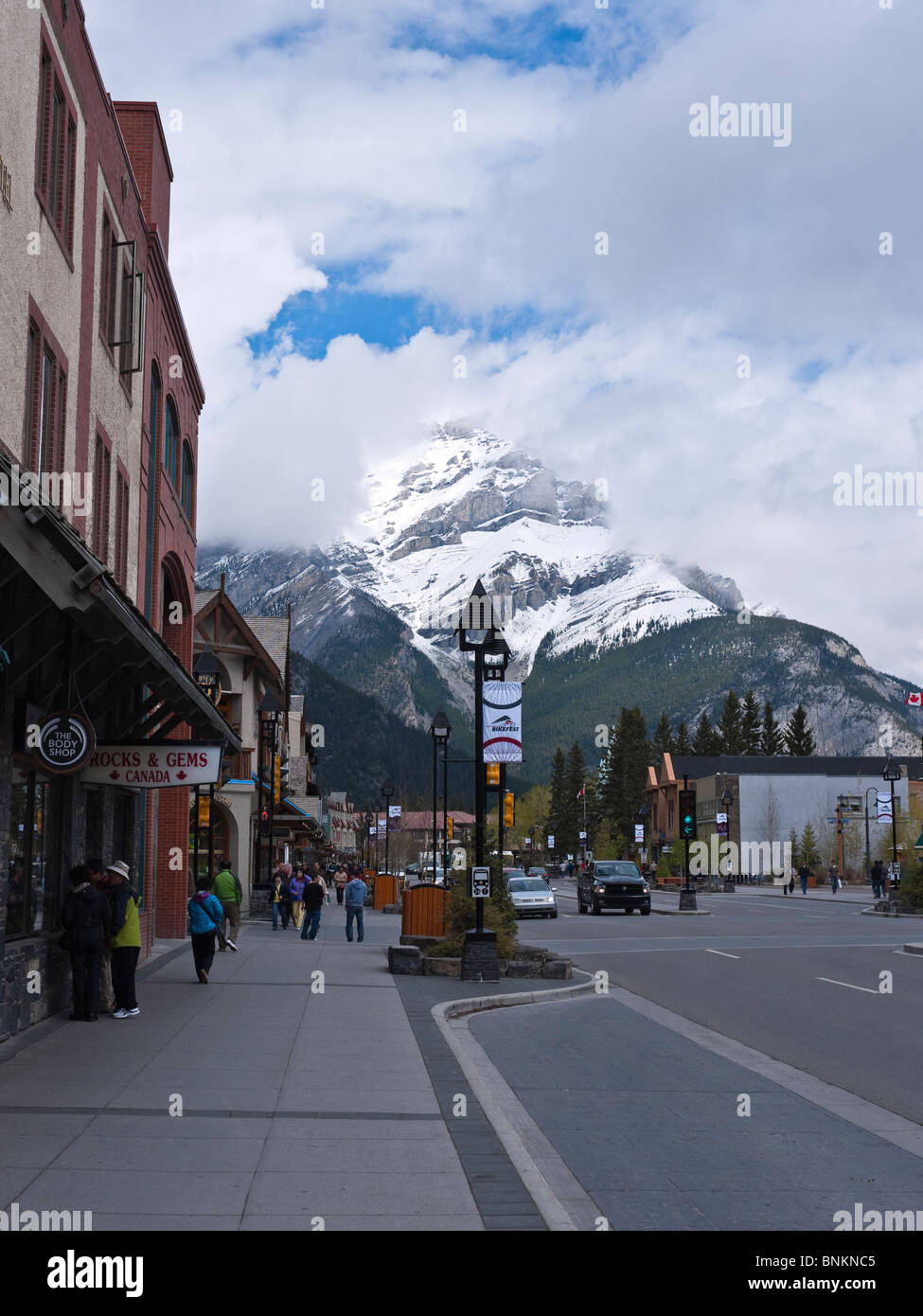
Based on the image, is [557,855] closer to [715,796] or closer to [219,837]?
[715,796]

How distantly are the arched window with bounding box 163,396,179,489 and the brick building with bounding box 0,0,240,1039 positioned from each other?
1.45 m

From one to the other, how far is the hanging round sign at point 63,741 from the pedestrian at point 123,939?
2963 millimetres

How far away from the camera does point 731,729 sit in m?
A: 154

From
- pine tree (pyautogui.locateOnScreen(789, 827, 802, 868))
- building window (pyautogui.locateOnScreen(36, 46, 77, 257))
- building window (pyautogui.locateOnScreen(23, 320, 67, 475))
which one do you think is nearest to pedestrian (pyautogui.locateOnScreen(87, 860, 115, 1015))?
building window (pyautogui.locateOnScreen(23, 320, 67, 475))

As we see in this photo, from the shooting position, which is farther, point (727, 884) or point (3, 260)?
point (727, 884)

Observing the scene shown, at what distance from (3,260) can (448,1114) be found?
30.2 ft

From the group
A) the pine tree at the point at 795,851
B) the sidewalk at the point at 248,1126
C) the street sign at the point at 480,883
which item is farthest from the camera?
the pine tree at the point at 795,851

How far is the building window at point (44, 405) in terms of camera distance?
14750 millimetres

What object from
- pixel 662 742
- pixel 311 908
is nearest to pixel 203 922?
pixel 311 908

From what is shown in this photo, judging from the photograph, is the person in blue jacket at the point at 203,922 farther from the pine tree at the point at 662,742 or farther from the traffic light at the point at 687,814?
the pine tree at the point at 662,742

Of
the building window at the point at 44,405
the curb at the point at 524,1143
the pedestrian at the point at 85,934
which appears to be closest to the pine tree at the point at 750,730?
the curb at the point at 524,1143

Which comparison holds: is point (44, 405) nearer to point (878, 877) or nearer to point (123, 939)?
point (123, 939)

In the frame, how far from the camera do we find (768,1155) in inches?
329
